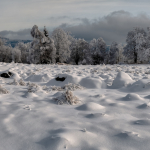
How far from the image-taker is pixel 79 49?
41375 millimetres

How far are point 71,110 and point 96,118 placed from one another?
0.68 meters

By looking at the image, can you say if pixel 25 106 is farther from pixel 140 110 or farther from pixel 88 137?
pixel 140 110

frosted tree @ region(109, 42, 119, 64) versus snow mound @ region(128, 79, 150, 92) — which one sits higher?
snow mound @ region(128, 79, 150, 92)

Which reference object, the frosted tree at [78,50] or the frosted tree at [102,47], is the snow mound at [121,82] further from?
the frosted tree at [78,50]

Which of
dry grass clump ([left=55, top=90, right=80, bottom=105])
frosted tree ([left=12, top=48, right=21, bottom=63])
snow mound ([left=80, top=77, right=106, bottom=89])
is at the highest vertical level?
dry grass clump ([left=55, top=90, right=80, bottom=105])

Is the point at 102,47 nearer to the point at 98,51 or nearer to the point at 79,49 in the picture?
the point at 98,51

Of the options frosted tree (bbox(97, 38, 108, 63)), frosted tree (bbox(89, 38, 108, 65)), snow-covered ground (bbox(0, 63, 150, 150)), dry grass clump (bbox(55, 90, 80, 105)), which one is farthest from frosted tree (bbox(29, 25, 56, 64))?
snow-covered ground (bbox(0, 63, 150, 150))

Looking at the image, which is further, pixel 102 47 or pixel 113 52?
pixel 113 52

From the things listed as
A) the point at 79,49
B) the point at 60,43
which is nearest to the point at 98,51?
the point at 79,49

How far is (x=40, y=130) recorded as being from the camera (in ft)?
7.31

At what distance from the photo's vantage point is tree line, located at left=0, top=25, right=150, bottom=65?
27.5 metres

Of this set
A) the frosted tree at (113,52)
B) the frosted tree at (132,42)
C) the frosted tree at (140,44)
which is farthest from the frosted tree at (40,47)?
the frosted tree at (113,52)

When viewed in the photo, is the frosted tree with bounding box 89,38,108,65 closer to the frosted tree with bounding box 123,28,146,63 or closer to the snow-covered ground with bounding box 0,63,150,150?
the frosted tree with bounding box 123,28,146,63

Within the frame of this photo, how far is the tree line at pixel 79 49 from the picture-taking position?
2748 cm
